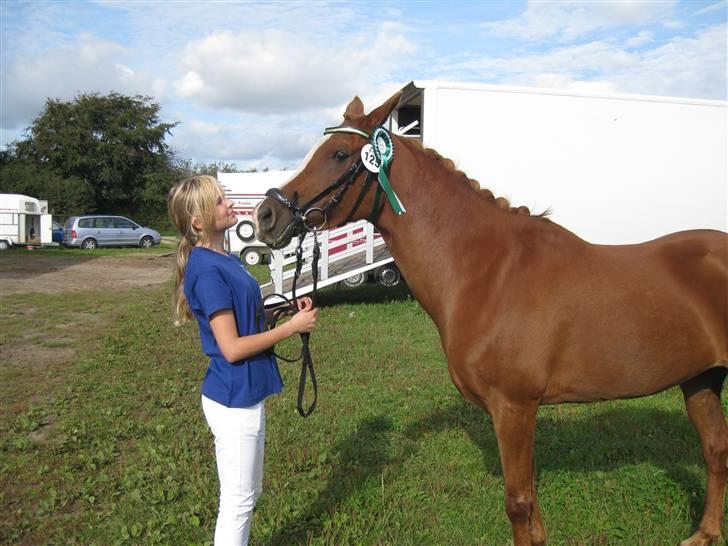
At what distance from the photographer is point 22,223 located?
26172 millimetres

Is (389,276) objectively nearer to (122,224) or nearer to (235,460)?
(235,460)

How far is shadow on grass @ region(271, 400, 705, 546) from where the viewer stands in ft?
12.3

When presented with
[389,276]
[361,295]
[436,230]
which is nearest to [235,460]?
[436,230]

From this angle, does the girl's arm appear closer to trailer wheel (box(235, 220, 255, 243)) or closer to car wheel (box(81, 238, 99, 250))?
trailer wheel (box(235, 220, 255, 243))

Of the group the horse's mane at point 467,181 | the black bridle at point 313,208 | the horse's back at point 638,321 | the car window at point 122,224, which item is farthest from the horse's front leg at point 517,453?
the car window at point 122,224

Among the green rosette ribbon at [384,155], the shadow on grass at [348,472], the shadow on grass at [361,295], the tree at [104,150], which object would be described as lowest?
the shadow on grass at [348,472]

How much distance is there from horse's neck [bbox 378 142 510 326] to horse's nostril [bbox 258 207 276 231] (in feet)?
2.04

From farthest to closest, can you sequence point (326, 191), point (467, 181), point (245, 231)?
point (245, 231) → point (467, 181) → point (326, 191)

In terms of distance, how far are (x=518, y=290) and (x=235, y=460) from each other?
159cm

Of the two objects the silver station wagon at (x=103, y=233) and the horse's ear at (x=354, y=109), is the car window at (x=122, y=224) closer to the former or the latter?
the silver station wagon at (x=103, y=233)

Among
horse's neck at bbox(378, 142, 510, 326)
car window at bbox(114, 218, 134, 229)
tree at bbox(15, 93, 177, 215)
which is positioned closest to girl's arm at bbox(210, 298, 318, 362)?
horse's neck at bbox(378, 142, 510, 326)

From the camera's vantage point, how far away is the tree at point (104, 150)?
41312 millimetres

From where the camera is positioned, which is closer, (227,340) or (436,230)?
(227,340)

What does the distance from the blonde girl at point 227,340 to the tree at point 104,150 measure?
42076 mm
